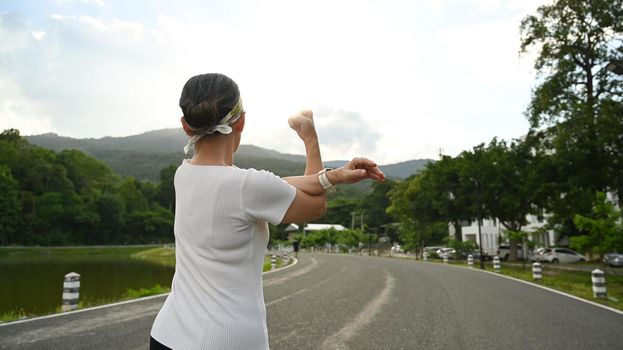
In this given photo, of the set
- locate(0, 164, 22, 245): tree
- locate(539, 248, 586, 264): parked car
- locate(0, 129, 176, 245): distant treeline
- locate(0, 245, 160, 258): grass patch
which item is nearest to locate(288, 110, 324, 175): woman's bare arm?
locate(539, 248, 586, 264): parked car

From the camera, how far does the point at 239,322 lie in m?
1.48

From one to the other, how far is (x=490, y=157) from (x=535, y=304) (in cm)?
2635

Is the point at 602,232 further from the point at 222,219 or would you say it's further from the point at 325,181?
the point at 222,219

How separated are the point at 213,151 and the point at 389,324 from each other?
21.5ft

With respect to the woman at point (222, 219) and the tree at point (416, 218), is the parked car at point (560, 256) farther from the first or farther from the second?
the woman at point (222, 219)

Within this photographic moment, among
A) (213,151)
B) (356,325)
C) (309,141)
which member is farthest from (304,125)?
(356,325)

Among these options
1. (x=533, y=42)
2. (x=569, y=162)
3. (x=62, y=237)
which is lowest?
(x=62, y=237)

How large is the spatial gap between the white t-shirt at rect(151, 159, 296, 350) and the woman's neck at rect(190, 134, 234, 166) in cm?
6

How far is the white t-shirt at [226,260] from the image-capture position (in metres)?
1.48

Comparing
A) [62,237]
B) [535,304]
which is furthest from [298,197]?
[62,237]

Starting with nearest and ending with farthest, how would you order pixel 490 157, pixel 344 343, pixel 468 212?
1. pixel 344 343
2. pixel 490 157
3. pixel 468 212

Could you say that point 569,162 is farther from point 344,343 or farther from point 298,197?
point 298,197

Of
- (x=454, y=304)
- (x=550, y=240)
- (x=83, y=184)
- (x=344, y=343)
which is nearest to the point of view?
(x=344, y=343)

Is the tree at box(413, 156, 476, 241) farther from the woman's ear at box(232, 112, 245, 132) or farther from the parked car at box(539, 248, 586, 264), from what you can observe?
the woman's ear at box(232, 112, 245, 132)
